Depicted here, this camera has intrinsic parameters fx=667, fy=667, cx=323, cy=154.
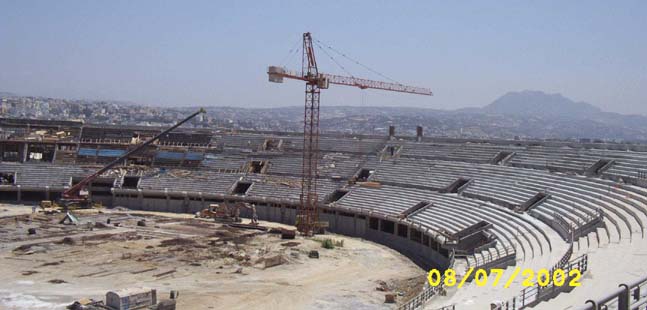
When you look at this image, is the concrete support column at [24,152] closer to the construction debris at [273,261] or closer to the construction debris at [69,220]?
the construction debris at [69,220]

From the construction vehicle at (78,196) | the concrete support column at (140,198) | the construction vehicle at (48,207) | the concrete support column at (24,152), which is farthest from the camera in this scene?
the concrete support column at (24,152)

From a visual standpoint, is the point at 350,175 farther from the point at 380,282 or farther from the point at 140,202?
the point at 380,282

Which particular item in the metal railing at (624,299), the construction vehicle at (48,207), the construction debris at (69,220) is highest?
the metal railing at (624,299)

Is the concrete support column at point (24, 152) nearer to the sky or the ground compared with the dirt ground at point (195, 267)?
nearer to the sky

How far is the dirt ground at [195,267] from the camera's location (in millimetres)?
29359

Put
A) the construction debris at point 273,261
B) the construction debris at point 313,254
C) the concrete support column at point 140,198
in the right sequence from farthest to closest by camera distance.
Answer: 1. the concrete support column at point 140,198
2. the construction debris at point 313,254
3. the construction debris at point 273,261

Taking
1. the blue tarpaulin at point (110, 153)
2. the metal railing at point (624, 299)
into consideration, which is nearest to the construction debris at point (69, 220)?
the blue tarpaulin at point (110, 153)

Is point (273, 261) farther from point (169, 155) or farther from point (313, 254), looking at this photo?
point (169, 155)
